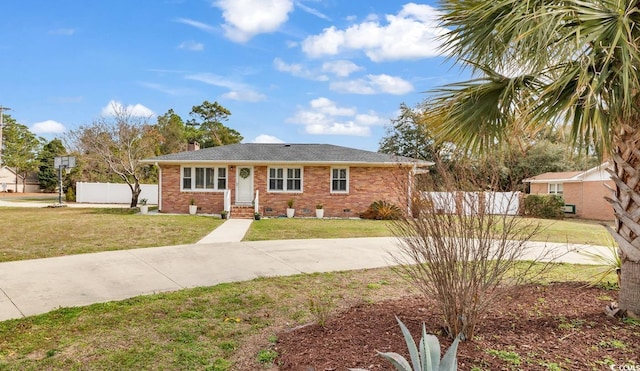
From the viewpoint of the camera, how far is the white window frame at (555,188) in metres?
25.2

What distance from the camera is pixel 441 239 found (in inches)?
130

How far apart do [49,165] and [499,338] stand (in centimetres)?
4965

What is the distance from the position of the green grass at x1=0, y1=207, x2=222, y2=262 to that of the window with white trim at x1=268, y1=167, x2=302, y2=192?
16.4ft

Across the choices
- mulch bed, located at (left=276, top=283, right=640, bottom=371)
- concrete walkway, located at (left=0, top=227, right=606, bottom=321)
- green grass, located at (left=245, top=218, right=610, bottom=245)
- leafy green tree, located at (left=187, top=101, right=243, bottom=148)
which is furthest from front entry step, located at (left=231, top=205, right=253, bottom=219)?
leafy green tree, located at (left=187, top=101, right=243, bottom=148)

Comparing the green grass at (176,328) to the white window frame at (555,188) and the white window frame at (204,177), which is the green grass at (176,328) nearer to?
the white window frame at (204,177)

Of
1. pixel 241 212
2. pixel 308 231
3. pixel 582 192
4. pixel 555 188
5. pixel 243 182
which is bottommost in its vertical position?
pixel 308 231

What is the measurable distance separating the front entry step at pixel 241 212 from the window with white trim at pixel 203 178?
1720mm

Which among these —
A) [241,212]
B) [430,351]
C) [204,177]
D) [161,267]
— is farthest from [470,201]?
[204,177]

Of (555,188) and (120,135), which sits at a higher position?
(120,135)

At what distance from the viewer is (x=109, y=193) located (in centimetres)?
2836

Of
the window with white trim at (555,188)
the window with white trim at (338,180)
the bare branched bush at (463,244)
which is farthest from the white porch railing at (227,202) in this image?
the window with white trim at (555,188)

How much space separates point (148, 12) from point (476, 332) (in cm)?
1244

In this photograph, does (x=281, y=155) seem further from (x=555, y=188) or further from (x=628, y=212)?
(x=555, y=188)

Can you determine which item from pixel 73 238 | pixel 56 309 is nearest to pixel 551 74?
pixel 56 309
